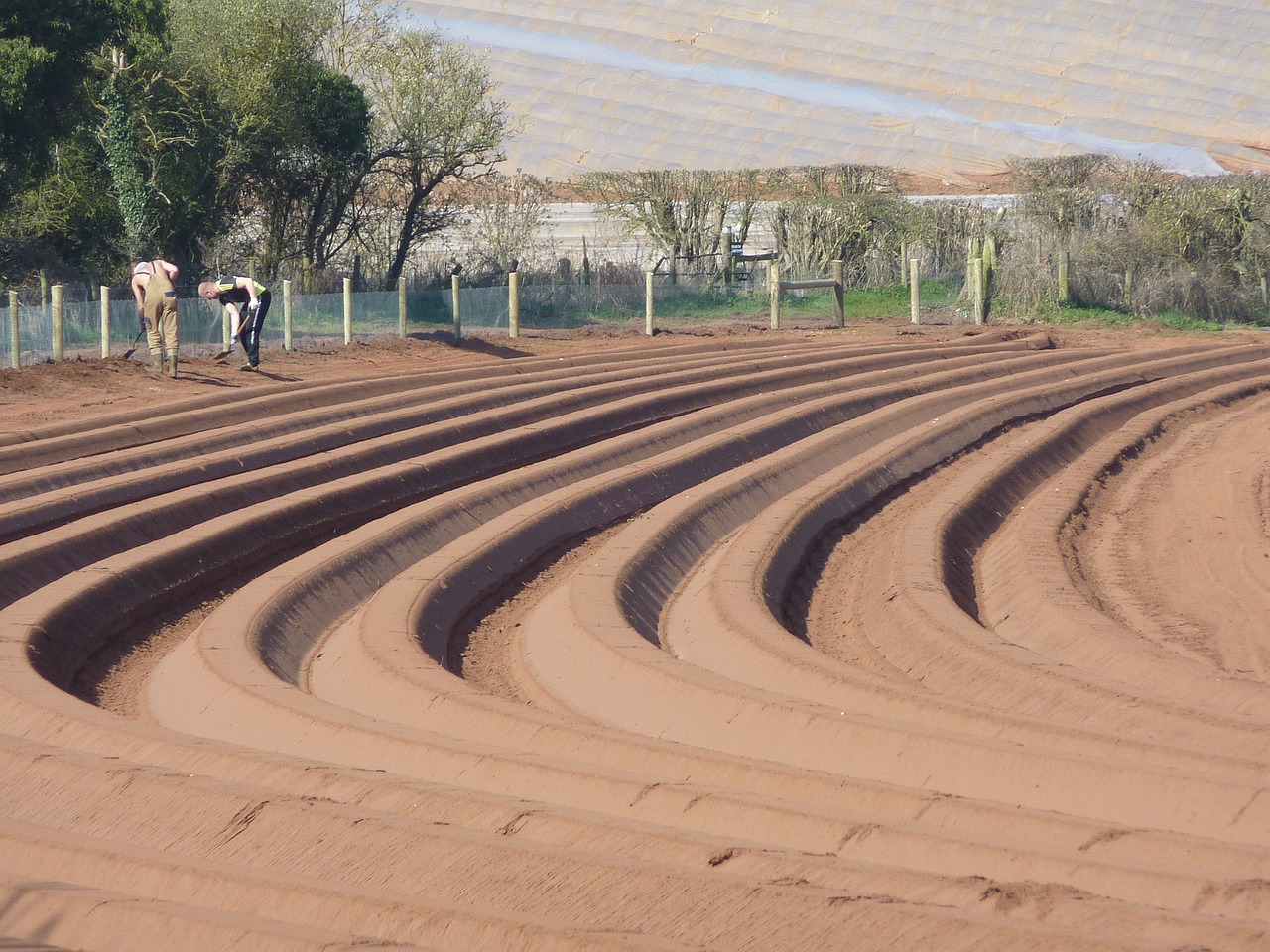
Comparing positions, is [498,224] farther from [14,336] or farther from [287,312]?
[14,336]

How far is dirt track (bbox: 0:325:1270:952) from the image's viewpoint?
3.82 metres

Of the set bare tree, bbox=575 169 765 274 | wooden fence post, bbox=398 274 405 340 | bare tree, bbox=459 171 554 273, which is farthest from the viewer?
bare tree, bbox=575 169 765 274

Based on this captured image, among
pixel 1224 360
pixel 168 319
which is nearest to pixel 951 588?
pixel 168 319

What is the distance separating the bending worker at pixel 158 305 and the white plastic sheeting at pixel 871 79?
22.9 metres

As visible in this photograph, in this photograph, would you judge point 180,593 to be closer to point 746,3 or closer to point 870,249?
point 870,249

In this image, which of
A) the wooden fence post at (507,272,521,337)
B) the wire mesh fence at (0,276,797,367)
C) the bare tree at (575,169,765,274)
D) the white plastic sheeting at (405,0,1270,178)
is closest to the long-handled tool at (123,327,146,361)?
the wire mesh fence at (0,276,797,367)

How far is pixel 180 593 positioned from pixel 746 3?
43.4m

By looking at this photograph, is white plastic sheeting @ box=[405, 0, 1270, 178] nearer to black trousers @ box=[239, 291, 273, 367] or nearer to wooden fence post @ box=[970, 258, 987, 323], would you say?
wooden fence post @ box=[970, 258, 987, 323]

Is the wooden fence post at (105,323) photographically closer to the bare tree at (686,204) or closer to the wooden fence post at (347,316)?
the wooden fence post at (347,316)

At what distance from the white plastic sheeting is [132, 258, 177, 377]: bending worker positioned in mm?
22889

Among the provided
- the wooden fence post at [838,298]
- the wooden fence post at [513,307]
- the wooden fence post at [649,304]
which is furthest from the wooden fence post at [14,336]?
the wooden fence post at [838,298]

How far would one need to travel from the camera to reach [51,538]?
28.2ft

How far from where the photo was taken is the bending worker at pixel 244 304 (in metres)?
16.0

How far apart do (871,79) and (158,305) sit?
3352 cm
